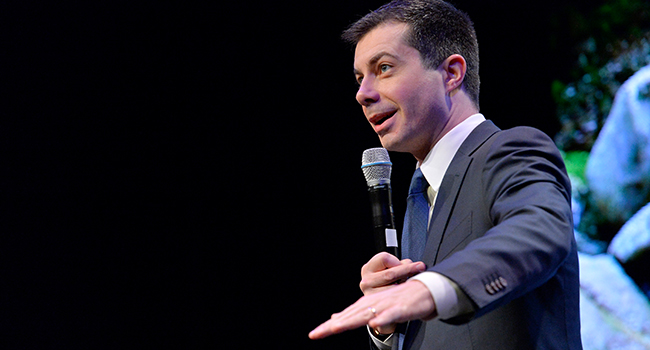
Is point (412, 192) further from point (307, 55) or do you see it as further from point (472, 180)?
point (307, 55)

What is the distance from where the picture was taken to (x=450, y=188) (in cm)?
118

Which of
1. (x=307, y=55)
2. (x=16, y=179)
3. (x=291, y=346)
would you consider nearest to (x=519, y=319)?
Answer: (x=291, y=346)

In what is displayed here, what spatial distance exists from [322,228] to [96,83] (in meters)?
1.66

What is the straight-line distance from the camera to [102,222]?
319cm

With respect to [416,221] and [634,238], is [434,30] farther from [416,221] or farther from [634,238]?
[634,238]

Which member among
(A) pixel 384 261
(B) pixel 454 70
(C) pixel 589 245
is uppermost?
(B) pixel 454 70

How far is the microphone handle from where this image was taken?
4.24ft

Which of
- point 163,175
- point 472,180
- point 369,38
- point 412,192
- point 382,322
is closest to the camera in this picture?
point 382,322

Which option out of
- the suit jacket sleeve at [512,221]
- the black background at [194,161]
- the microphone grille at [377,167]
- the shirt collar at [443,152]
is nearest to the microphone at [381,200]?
the microphone grille at [377,167]

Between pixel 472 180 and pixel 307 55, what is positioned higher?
pixel 307 55

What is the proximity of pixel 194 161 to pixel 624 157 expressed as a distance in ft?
8.12

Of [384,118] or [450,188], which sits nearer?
[450,188]

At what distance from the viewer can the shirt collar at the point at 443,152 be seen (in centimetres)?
132

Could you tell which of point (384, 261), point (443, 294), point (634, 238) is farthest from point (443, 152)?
point (634, 238)
